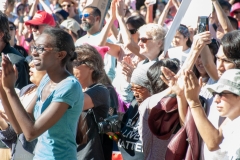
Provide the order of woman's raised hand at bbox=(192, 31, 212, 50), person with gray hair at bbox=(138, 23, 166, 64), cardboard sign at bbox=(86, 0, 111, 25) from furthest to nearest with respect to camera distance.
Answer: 1. cardboard sign at bbox=(86, 0, 111, 25)
2. person with gray hair at bbox=(138, 23, 166, 64)
3. woman's raised hand at bbox=(192, 31, 212, 50)

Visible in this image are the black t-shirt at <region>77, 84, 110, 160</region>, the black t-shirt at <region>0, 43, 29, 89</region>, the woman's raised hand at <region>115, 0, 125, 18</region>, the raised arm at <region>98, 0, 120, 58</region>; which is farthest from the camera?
the raised arm at <region>98, 0, 120, 58</region>

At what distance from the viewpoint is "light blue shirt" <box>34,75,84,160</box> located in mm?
4026

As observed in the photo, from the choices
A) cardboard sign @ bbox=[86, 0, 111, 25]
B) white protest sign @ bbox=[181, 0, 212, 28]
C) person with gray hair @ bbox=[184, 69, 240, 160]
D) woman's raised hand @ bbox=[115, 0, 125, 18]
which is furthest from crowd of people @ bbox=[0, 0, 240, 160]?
cardboard sign @ bbox=[86, 0, 111, 25]

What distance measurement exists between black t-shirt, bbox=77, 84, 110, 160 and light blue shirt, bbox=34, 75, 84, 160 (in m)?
0.96

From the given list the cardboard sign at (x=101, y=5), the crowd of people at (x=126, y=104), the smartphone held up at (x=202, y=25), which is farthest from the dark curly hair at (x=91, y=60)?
the cardboard sign at (x=101, y=5)

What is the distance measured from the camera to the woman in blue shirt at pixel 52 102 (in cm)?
391

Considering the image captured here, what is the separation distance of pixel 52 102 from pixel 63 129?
0.65ft

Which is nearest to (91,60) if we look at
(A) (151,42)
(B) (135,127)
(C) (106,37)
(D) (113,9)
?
(B) (135,127)

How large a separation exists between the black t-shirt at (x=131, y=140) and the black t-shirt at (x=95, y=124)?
0.62 feet

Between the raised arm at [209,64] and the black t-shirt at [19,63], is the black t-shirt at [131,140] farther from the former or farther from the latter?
the black t-shirt at [19,63]

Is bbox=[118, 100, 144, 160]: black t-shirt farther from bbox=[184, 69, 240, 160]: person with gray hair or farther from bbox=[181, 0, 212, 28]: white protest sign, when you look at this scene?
bbox=[184, 69, 240, 160]: person with gray hair

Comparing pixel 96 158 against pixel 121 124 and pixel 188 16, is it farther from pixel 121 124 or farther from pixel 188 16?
pixel 188 16

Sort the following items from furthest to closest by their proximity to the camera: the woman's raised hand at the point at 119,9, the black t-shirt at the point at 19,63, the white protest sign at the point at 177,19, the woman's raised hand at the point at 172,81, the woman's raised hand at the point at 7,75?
the woman's raised hand at the point at 119,9 < the black t-shirt at the point at 19,63 < the white protest sign at the point at 177,19 < the woman's raised hand at the point at 172,81 < the woman's raised hand at the point at 7,75

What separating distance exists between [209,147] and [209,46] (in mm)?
1548
